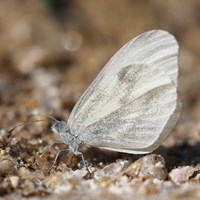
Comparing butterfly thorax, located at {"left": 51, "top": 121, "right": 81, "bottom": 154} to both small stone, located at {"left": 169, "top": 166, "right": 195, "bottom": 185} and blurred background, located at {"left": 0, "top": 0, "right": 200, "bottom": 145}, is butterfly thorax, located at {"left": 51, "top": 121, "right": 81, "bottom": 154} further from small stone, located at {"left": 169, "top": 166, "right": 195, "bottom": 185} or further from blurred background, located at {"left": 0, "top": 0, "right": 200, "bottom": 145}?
blurred background, located at {"left": 0, "top": 0, "right": 200, "bottom": 145}

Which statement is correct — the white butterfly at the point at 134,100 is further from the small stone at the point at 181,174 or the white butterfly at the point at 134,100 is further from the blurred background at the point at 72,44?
the blurred background at the point at 72,44

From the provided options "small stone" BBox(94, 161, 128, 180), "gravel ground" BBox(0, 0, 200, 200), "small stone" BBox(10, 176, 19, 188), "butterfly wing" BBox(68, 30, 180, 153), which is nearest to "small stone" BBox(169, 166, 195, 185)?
"gravel ground" BBox(0, 0, 200, 200)

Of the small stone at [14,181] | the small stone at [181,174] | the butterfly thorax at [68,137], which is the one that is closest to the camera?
the small stone at [14,181]

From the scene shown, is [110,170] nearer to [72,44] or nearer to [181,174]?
[181,174]

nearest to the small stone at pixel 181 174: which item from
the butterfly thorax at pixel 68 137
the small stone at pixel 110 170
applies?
the small stone at pixel 110 170

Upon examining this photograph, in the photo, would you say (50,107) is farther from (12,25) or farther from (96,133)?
(12,25)
